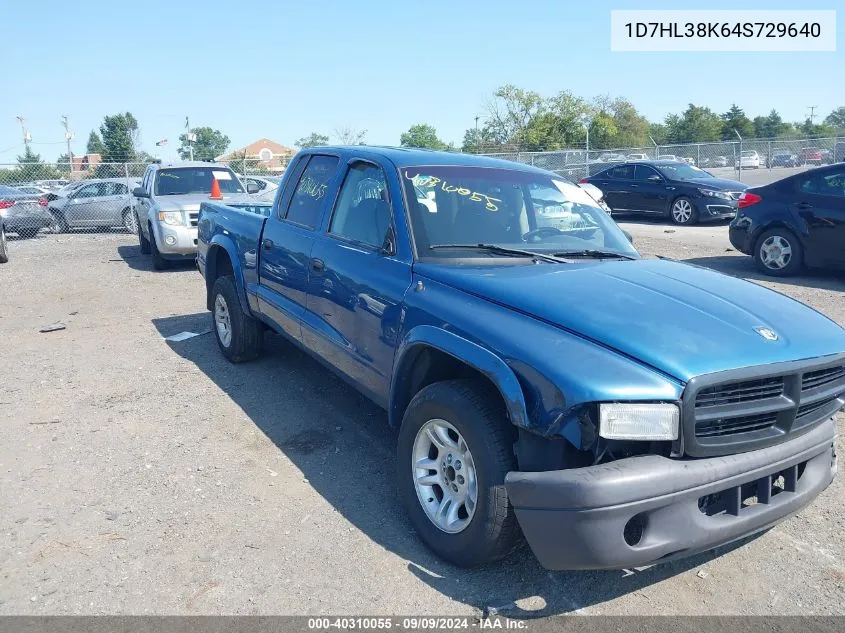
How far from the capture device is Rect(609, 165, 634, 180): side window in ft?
60.5

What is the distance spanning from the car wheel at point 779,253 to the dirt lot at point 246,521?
21.1ft

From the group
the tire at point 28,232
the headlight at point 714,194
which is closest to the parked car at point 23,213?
the tire at point 28,232

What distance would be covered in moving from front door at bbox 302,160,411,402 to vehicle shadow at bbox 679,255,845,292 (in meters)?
6.01

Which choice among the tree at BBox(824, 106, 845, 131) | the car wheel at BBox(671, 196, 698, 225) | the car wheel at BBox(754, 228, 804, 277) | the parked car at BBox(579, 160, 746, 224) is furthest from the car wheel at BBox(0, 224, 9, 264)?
the tree at BBox(824, 106, 845, 131)

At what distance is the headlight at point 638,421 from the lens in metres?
2.68

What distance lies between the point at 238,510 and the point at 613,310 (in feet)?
7.42

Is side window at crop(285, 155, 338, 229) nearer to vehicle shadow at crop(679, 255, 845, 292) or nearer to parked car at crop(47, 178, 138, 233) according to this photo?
vehicle shadow at crop(679, 255, 845, 292)

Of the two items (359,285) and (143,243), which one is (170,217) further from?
(359,285)

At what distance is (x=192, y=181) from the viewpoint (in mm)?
12984

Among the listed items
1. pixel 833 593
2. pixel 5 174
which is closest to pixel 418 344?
pixel 833 593

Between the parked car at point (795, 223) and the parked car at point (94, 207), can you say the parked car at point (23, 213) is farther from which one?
the parked car at point (795, 223)

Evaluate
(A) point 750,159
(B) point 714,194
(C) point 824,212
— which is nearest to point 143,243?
(C) point 824,212

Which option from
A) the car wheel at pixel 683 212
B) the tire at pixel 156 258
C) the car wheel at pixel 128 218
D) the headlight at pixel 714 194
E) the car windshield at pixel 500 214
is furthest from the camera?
the car wheel at pixel 128 218

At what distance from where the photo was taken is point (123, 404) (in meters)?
5.64
